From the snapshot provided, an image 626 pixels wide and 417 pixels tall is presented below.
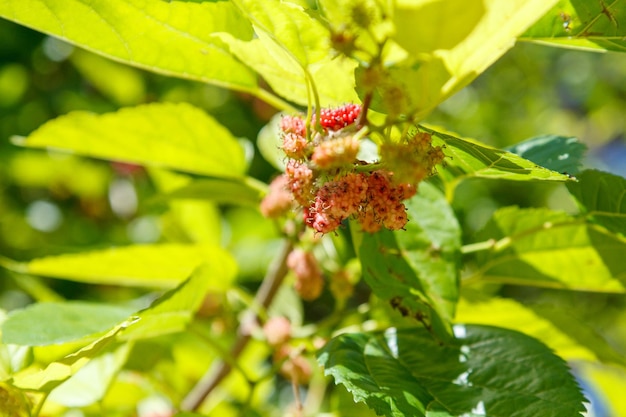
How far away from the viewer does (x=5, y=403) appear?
2.91 ft

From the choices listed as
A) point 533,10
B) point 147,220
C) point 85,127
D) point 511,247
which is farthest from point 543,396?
point 147,220

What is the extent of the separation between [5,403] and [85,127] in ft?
1.66

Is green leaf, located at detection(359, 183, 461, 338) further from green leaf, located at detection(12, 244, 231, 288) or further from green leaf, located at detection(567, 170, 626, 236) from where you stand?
green leaf, located at detection(12, 244, 231, 288)

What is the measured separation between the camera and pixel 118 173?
8.25 ft

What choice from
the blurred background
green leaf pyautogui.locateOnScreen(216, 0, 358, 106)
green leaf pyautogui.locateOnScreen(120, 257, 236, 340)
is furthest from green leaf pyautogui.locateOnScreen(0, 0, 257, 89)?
the blurred background

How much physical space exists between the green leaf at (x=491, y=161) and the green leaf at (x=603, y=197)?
0.68 feet

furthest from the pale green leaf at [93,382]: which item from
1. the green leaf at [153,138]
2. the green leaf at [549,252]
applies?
the green leaf at [549,252]

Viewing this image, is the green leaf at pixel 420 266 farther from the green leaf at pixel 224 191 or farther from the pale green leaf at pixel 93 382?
the pale green leaf at pixel 93 382

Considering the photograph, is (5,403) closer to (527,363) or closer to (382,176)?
(382,176)

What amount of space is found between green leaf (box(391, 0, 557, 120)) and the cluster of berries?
0.05 m

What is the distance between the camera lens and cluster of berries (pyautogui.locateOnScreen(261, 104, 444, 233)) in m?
0.71

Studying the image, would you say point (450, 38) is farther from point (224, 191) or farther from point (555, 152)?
point (224, 191)

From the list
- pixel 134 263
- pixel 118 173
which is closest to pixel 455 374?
pixel 134 263

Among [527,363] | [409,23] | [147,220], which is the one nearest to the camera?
[409,23]
